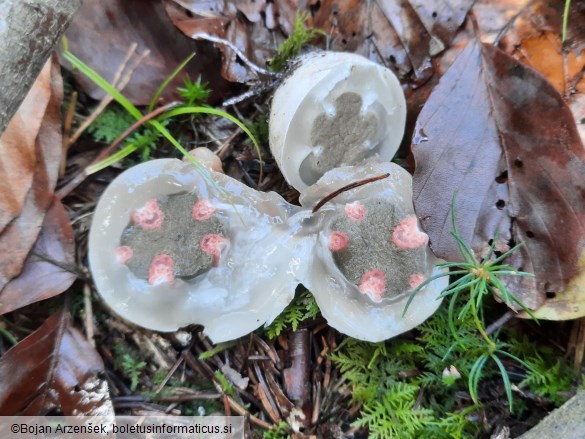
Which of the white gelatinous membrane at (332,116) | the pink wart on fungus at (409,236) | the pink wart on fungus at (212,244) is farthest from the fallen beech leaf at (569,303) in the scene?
the pink wart on fungus at (212,244)

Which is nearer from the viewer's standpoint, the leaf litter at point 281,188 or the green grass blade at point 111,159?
the leaf litter at point 281,188

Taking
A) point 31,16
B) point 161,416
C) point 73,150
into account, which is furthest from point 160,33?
point 161,416

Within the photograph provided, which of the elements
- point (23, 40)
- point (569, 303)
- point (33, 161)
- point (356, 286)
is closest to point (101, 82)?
point (33, 161)

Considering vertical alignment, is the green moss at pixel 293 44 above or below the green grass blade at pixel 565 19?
above

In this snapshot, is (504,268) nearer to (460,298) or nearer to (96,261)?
(460,298)

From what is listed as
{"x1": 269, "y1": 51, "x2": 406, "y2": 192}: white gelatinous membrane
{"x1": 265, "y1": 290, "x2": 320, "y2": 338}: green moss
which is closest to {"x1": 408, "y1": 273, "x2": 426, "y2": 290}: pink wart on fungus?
{"x1": 265, "y1": 290, "x2": 320, "y2": 338}: green moss

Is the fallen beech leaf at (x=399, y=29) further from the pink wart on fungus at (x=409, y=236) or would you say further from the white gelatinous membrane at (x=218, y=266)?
the white gelatinous membrane at (x=218, y=266)

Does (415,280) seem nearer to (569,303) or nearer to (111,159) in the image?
(569,303)
